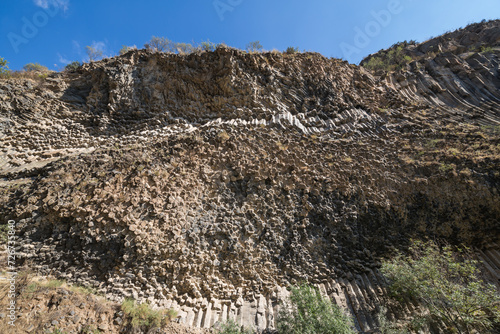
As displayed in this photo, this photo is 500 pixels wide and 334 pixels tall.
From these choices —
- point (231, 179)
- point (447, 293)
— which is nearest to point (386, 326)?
point (447, 293)

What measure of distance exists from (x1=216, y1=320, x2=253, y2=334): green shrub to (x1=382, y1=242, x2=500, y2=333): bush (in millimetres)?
4836

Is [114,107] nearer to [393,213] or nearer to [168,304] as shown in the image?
[168,304]

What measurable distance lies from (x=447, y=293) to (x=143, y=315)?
26.8 ft

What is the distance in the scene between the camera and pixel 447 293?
626cm

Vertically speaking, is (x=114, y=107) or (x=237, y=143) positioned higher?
(x=114, y=107)

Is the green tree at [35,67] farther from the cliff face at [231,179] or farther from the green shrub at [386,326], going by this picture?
the green shrub at [386,326]

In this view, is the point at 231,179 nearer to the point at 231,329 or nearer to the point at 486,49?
the point at 231,329

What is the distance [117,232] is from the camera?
21.0 feet

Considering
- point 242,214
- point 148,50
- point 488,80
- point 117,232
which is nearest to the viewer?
point 117,232

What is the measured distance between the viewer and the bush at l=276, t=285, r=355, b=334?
5.33m

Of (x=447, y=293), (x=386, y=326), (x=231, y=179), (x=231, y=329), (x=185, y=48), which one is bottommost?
(x=386, y=326)

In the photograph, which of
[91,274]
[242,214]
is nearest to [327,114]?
[242,214]

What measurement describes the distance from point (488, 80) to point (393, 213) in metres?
14.5

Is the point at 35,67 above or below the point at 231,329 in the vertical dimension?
above
